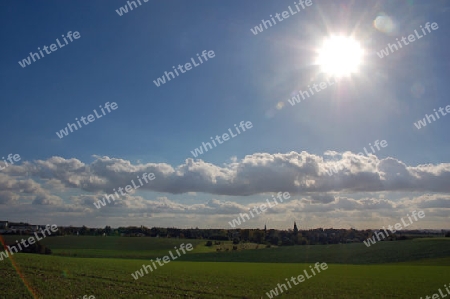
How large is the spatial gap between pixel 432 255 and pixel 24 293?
2956 inches

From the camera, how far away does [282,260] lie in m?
77.6

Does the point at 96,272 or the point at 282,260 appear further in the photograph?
the point at 282,260

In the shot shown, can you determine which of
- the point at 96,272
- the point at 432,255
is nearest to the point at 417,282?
the point at 96,272

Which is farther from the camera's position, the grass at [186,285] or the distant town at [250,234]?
the distant town at [250,234]

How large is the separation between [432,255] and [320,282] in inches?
1935

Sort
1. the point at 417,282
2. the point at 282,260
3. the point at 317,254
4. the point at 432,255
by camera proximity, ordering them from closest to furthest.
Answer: the point at 417,282, the point at 432,255, the point at 282,260, the point at 317,254

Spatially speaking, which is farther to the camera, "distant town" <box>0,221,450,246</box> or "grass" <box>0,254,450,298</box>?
"distant town" <box>0,221,450,246</box>

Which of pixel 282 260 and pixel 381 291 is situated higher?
pixel 381 291

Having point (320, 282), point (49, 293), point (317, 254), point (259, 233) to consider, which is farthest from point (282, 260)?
point (259, 233)

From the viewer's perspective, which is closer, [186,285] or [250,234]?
[186,285]

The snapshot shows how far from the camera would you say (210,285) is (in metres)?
31.6

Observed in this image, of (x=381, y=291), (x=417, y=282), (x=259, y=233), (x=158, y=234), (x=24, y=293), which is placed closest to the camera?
(x=24, y=293)

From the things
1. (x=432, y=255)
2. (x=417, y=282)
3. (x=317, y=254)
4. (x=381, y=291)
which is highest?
(x=381, y=291)

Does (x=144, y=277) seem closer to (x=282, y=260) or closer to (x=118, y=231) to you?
(x=282, y=260)
